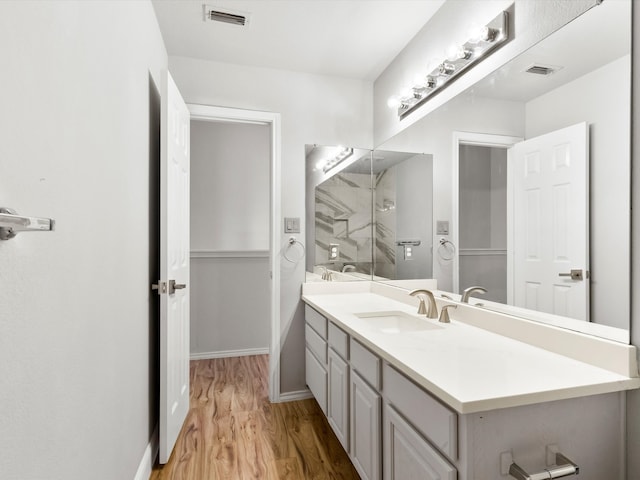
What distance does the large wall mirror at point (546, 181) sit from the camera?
112 centimetres

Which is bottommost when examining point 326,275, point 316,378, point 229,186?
point 316,378

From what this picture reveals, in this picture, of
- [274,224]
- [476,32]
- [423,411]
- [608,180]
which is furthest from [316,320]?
[476,32]

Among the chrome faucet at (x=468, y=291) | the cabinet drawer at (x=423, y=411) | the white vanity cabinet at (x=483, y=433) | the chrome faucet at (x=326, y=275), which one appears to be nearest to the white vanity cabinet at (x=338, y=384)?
the white vanity cabinet at (x=483, y=433)

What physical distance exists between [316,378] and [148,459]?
1008mm

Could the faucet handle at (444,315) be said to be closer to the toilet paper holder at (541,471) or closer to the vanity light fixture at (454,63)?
the toilet paper holder at (541,471)

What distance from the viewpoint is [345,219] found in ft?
9.27

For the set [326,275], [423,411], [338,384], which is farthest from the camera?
[326,275]

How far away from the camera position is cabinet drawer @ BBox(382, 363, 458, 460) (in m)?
0.99

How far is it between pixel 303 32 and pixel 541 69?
56.2 inches

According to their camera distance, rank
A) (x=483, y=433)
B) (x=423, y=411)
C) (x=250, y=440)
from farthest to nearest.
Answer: (x=250, y=440) → (x=423, y=411) → (x=483, y=433)

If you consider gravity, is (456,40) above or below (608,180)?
above

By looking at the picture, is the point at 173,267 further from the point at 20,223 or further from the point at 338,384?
the point at 20,223

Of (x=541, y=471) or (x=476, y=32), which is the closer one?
(x=541, y=471)

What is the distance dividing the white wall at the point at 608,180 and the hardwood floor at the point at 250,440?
4.65ft
